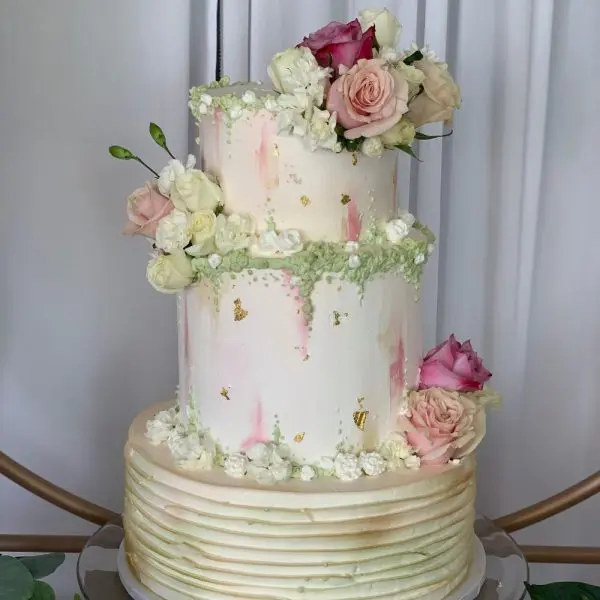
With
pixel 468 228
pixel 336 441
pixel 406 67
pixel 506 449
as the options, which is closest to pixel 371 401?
pixel 336 441

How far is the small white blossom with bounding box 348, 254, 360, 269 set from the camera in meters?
1.11

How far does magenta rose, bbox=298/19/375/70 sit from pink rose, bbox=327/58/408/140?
0.07 feet

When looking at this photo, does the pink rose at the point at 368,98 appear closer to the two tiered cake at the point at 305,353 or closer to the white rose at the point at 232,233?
the two tiered cake at the point at 305,353

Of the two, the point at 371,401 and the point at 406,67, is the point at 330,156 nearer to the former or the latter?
the point at 406,67

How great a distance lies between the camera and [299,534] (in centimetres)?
108

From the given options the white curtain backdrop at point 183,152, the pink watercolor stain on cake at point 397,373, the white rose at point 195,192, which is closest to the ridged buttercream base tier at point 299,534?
the pink watercolor stain on cake at point 397,373

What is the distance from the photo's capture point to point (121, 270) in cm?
186

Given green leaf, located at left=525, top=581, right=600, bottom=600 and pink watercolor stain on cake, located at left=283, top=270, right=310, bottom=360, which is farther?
green leaf, located at left=525, top=581, right=600, bottom=600

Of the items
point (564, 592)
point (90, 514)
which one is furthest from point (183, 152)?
point (564, 592)

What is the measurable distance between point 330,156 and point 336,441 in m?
0.38

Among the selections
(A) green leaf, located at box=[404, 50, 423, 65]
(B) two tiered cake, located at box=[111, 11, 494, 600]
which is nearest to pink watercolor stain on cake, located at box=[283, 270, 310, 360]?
(B) two tiered cake, located at box=[111, 11, 494, 600]

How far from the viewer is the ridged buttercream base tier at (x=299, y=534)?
42.6 inches

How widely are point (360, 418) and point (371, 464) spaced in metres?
0.07

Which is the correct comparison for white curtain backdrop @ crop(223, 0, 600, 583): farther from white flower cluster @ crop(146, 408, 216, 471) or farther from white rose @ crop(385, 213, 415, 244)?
white flower cluster @ crop(146, 408, 216, 471)
